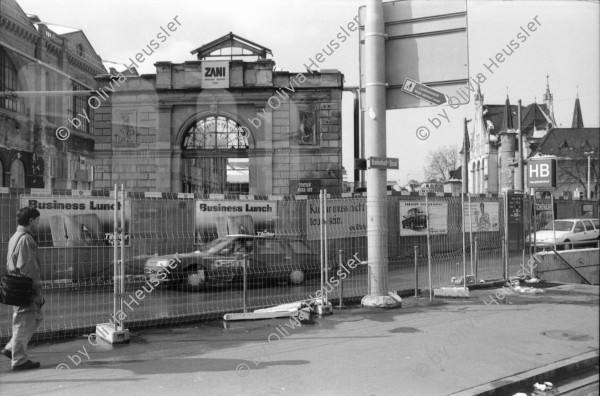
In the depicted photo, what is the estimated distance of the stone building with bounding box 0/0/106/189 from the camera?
2719cm

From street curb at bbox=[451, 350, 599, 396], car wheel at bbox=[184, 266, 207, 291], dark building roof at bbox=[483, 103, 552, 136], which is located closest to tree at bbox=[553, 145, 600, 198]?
dark building roof at bbox=[483, 103, 552, 136]

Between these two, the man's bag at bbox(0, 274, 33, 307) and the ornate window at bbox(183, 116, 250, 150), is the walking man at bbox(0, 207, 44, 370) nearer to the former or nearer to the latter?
the man's bag at bbox(0, 274, 33, 307)

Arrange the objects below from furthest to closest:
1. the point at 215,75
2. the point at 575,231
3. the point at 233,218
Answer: the point at 215,75, the point at 575,231, the point at 233,218

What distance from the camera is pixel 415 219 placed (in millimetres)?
16391

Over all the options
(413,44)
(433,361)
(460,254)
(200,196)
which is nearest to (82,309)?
(200,196)

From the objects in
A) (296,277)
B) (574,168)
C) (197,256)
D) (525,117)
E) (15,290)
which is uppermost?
(525,117)

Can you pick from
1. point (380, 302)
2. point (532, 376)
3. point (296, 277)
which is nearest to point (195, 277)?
point (296, 277)

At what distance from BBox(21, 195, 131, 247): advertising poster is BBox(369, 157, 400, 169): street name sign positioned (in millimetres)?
4749

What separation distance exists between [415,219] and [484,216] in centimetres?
203

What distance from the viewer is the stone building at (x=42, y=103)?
89.2 ft

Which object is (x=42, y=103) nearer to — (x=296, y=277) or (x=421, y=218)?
(x=421, y=218)

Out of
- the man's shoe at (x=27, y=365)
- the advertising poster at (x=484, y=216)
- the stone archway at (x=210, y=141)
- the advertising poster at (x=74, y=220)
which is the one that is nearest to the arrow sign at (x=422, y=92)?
the advertising poster at (x=74, y=220)

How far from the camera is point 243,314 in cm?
857

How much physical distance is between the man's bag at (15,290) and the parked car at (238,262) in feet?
12.3
